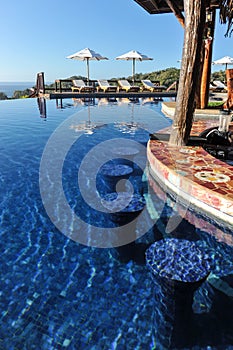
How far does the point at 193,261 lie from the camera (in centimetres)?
221

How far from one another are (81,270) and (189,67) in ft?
12.1

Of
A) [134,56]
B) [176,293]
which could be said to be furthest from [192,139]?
[134,56]

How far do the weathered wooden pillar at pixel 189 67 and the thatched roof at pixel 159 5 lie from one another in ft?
16.7

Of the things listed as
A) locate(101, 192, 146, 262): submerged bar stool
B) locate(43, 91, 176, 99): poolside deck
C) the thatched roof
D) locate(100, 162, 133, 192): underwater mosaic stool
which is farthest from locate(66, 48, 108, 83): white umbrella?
locate(101, 192, 146, 262): submerged bar stool

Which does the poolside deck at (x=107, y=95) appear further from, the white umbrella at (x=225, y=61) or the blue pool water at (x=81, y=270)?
the blue pool water at (x=81, y=270)

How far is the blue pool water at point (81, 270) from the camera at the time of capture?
6.35 feet

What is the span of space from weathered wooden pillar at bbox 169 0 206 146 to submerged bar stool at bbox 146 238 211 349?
3.16 meters

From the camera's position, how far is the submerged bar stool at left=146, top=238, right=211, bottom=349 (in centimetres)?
190

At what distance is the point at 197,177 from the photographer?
3.67 metres

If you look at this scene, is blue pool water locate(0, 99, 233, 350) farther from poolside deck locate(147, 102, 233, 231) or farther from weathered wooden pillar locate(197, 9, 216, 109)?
weathered wooden pillar locate(197, 9, 216, 109)

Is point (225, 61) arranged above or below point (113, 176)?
above

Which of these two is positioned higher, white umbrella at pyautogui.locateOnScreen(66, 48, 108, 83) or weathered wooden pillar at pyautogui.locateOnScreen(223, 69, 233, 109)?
white umbrella at pyautogui.locateOnScreen(66, 48, 108, 83)

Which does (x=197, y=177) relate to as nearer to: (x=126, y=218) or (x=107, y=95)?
(x=126, y=218)

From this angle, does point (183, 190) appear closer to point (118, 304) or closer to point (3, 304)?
point (118, 304)
